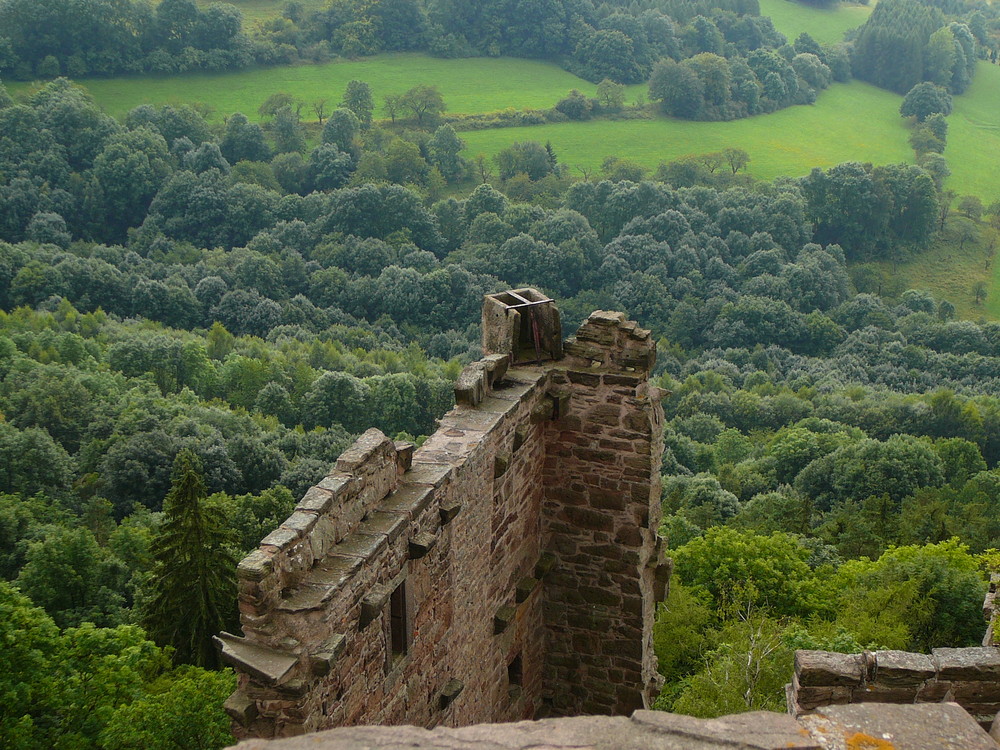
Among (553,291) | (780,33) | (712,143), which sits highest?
(780,33)

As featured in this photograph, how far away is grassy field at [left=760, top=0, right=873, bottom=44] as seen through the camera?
562ft

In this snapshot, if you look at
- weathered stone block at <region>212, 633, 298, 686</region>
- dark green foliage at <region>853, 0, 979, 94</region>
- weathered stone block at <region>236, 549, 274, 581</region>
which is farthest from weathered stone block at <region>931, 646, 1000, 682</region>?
dark green foliage at <region>853, 0, 979, 94</region>

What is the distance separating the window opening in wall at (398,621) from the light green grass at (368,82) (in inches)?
5065

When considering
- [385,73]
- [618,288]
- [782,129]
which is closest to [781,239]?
[618,288]

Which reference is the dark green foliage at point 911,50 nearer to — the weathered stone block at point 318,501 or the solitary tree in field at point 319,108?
the solitary tree in field at point 319,108

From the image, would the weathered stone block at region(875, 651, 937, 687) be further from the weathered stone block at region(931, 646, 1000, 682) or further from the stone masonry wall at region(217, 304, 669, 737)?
the stone masonry wall at region(217, 304, 669, 737)

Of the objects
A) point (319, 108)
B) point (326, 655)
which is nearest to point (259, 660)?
point (326, 655)

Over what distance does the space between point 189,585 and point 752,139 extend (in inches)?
4936

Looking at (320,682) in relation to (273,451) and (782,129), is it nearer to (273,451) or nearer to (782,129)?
(273,451)

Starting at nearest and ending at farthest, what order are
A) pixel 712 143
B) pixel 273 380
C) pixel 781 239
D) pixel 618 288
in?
pixel 273 380 < pixel 618 288 < pixel 781 239 < pixel 712 143

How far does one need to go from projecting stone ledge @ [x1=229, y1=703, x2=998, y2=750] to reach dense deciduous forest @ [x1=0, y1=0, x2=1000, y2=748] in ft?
49.7

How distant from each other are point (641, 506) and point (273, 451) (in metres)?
48.4

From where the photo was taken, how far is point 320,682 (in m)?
9.99

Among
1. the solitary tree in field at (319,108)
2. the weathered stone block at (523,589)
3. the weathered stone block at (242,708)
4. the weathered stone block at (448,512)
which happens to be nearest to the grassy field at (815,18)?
the solitary tree in field at (319,108)
